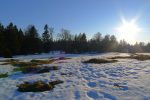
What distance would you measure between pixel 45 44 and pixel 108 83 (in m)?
81.4

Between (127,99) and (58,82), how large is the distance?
15.6 ft

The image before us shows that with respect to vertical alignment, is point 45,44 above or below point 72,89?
above

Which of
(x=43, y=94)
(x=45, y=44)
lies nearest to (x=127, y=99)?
(x=43, y=94)

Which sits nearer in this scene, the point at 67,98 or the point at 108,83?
the point at 67,98

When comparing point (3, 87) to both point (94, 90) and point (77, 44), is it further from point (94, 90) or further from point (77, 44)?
point (77, 44)

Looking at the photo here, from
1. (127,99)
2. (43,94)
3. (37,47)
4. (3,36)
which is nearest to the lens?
(127,99)

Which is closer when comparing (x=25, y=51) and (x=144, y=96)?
(x=144, y=96)

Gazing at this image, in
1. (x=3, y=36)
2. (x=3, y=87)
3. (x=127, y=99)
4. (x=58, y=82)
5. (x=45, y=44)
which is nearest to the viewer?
(x=127, y=99)

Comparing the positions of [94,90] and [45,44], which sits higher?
[45,44]

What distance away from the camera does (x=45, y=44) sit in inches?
3593

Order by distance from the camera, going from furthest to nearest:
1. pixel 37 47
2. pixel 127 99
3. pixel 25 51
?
pixel 37 47, pixel 25 51, pixel 127 99

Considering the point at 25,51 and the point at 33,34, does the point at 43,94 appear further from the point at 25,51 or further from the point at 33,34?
the point at 33,34

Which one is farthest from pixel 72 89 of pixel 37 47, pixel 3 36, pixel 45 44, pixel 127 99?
pixel 45 44

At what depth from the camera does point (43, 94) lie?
31.1 feet
